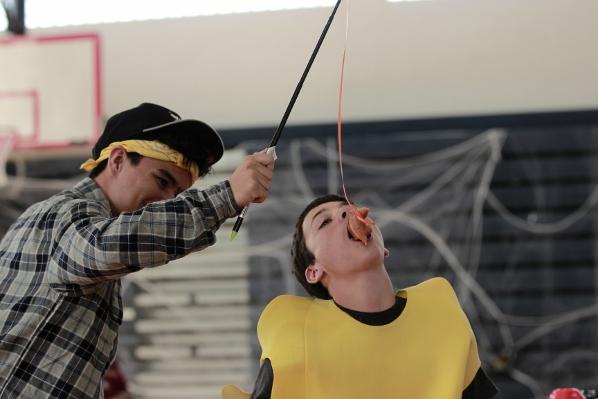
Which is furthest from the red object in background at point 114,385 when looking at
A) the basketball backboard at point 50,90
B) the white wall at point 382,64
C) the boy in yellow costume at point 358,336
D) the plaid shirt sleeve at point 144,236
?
the plaid shirt sleeve at point 144,236

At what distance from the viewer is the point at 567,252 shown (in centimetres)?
335

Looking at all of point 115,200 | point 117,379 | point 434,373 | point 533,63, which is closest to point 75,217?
point 115,200

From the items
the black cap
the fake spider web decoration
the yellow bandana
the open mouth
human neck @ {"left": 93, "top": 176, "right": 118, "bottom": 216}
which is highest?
the black cap

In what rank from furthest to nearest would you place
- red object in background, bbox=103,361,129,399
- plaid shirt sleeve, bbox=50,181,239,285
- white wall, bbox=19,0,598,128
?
white wall, bbox=19,0,598,128
red object in background, bbox=103,361,129,399
plaid shirt sleeve, bbox=50,181,239,285

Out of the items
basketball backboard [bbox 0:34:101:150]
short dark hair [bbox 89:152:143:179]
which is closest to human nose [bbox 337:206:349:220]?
short dark hair [bbox 89:152:143:179]

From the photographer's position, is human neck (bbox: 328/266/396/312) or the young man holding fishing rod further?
human neck (bbox: 328/266/396/312)

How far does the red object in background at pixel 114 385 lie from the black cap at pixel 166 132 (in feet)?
5.83

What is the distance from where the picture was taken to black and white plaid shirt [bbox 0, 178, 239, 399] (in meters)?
1.21

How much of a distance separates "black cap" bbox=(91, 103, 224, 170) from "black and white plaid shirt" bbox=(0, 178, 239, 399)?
118mm

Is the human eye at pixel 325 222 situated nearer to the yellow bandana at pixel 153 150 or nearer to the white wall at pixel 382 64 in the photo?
the yellow bandana at pixel 153 150

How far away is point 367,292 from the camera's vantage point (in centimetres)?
144

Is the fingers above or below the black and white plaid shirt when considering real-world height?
above

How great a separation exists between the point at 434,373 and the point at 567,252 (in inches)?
84.9

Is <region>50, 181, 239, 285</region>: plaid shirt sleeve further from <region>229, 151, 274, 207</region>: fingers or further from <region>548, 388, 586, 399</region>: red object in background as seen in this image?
<region>548, 388, 586, 399</region>: red object in background
